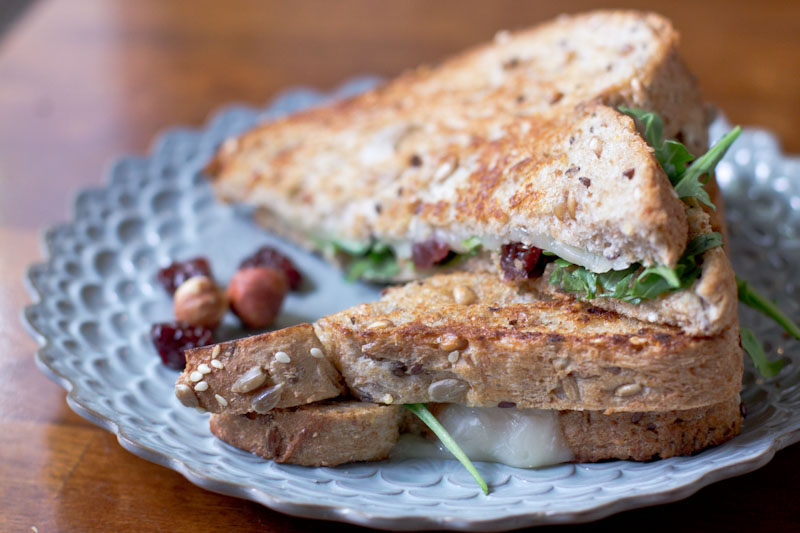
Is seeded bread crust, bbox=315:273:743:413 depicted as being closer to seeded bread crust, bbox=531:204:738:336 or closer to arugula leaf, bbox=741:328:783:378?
seeded bread crust, bbox=531:204:738:336

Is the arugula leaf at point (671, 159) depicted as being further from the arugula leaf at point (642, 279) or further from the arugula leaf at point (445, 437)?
the arugula leaf at point (445, 437)

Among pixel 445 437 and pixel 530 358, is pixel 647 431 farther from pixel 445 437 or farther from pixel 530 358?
pixel 445 437

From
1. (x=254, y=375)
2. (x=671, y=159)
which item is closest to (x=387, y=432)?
(x=254, y=375)

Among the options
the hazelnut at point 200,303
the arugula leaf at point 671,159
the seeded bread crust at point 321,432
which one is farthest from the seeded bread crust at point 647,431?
the hazelnut at point 200,303

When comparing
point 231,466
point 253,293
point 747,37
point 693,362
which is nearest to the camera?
point 693,362

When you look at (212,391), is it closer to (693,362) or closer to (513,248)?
(513,248)

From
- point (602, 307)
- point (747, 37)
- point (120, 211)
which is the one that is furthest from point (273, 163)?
point (747, 37)

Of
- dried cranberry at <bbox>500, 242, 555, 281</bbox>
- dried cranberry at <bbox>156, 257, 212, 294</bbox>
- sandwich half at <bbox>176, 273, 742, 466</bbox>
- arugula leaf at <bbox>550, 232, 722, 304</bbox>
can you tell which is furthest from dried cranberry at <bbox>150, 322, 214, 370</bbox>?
arugula leaf at <bbox>550, 232, 722, 304</bbox>
